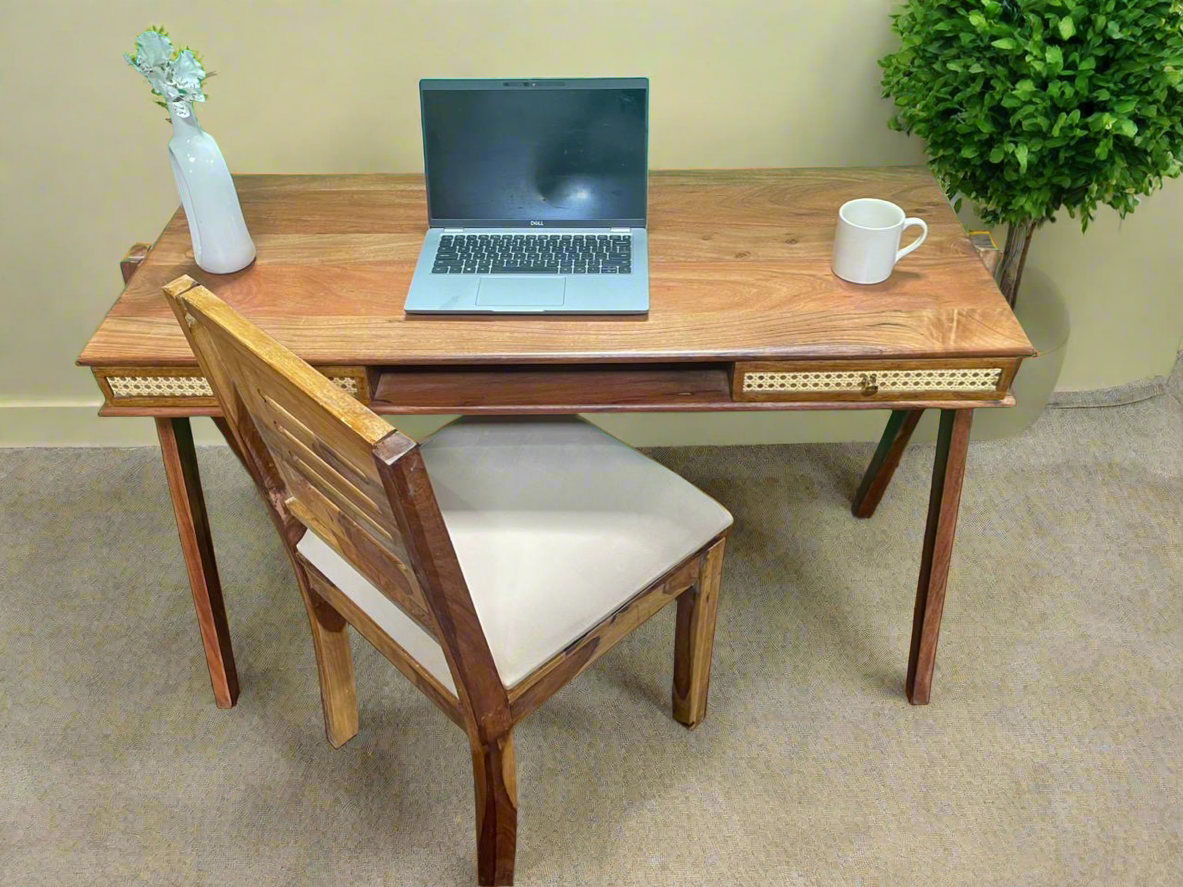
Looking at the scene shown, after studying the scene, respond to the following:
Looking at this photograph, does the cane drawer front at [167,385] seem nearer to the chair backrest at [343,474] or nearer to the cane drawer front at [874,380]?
the chair backrest at [343,474]

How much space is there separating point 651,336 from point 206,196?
63cm

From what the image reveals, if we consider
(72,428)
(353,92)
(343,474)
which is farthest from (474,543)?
(72,428)

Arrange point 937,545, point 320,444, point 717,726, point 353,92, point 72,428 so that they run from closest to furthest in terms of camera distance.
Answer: point 320,444
point 937,545
point 717,726
point 353,92
point 72,428

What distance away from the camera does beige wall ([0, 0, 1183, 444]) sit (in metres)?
1.79

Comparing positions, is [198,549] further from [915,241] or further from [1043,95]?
[1043,95]

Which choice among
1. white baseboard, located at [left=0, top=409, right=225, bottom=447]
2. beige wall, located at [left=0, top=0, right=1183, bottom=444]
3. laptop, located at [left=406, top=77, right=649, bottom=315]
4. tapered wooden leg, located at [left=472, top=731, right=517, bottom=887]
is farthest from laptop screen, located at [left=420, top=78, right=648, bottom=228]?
white baseboard, located at [left=0, top=409, right=225, bottom=447]

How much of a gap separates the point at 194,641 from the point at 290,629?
167 mm

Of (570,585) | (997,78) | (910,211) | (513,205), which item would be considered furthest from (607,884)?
(997,78)

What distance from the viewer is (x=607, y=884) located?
1499mm

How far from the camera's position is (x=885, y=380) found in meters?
1.37

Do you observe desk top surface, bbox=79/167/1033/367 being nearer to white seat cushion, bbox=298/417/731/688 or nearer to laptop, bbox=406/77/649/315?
laptop, bbox=406/77/649/315

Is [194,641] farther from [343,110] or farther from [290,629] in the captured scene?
[343,110]

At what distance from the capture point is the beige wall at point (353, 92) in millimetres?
1787

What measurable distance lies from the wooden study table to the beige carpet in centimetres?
23
